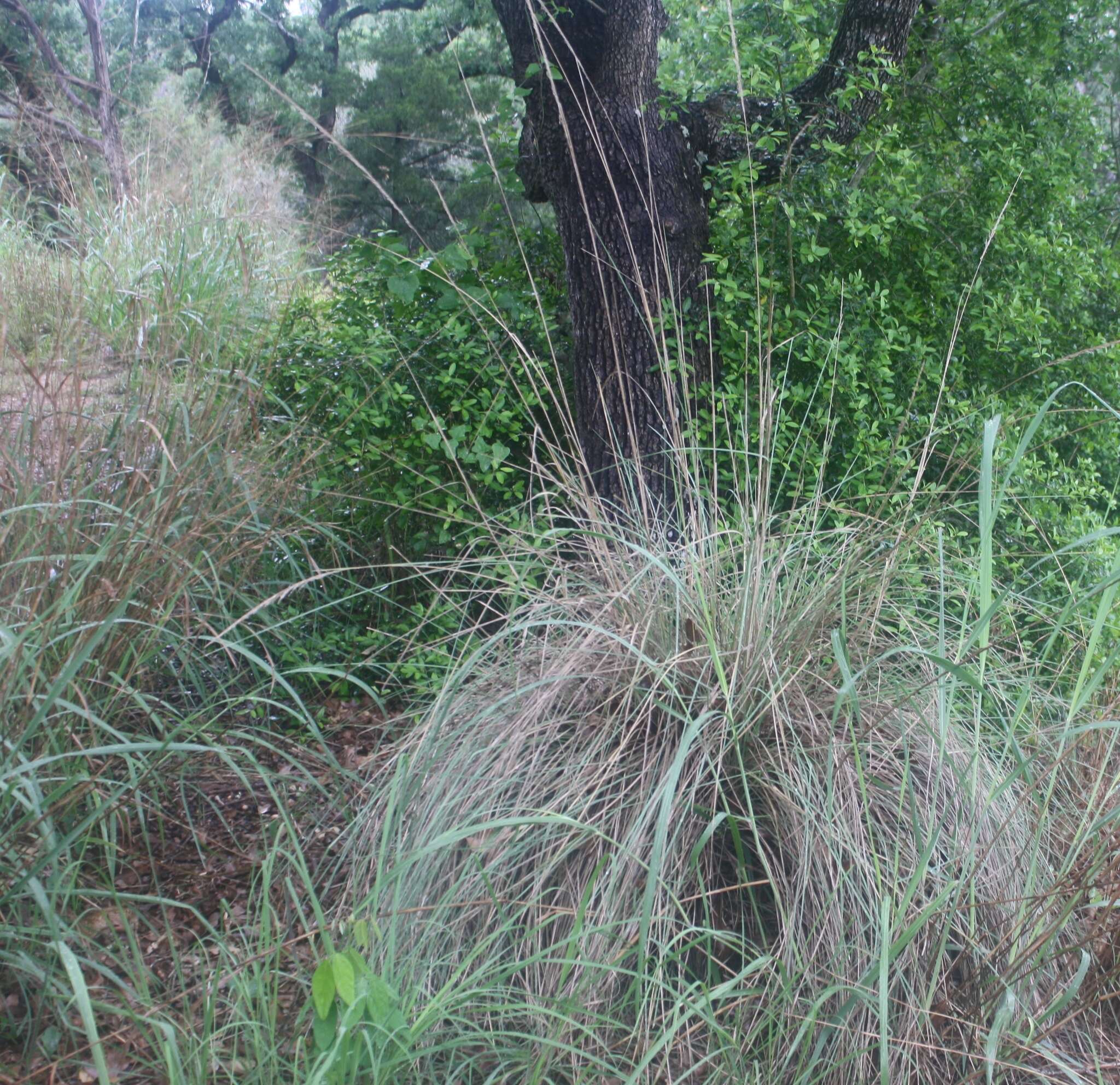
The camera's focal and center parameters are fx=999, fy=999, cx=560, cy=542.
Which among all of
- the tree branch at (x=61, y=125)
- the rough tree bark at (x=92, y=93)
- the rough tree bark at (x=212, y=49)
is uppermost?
the rough tree bark at (x=212, y=49)

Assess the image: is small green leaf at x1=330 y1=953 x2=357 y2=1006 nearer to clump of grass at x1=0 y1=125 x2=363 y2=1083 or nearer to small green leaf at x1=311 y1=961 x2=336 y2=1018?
small green leaf at x1=311 y1=961 x2=336 y2=1018

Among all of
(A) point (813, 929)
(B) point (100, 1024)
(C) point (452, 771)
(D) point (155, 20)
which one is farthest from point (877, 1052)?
(D) point (155, 20)

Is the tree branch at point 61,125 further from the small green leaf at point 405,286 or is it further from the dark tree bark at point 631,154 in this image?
the dark tree bark at point 631,154

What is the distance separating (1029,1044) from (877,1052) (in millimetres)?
257

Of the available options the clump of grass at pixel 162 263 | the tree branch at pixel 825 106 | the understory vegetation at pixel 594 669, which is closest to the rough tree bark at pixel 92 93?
the clump of grass at pixel 162 263

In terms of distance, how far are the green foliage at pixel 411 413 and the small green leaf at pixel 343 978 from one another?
64.4 inches

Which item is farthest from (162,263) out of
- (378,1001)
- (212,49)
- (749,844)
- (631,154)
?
(212,49)

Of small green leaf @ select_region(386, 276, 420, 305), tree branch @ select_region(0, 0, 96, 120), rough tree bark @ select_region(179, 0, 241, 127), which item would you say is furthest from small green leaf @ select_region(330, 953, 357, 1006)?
rough tree bark @ select_region(179, 0, 241, 127)

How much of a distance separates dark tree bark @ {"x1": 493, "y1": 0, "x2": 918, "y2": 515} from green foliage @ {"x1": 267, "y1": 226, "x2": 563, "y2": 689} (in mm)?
226

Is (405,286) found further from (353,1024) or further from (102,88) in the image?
(102,88)

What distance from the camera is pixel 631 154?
338 centimetres

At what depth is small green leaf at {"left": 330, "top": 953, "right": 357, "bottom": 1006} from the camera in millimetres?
1274

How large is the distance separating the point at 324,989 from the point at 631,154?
286 cm

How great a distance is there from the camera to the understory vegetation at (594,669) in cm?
162
